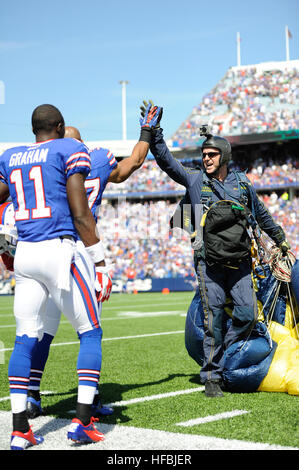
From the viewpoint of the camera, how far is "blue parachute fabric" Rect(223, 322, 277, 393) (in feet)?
13.3

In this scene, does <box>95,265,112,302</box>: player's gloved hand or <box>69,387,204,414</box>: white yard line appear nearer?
<box>95,265,112,302</box>: player's gloved hand

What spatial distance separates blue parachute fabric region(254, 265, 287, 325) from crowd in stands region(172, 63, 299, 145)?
85.8 ft

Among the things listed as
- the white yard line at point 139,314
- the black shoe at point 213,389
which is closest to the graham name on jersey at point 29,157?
the black shoe at point 213,389

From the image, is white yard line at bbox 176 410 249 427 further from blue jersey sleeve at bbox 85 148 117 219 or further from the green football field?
blue jersey sleeve at bbox 85 148 117 219

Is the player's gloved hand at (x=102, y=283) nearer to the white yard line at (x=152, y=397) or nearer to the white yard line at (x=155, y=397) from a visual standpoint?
the white yard line at (x=152, y=397)

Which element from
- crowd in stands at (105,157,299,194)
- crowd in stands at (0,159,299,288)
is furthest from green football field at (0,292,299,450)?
crowd in stands at (105,157,299,194)

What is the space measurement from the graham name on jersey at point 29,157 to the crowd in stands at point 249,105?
2809 cm

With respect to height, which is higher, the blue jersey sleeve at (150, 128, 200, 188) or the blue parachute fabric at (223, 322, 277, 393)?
the blue jersey sleeve at (150, 128, 200, 188)

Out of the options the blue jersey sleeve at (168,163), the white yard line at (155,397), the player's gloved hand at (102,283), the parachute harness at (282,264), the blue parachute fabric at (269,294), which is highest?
the blue jersey sleeve at (168,163)

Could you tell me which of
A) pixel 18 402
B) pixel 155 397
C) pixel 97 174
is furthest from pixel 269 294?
pixel 18 402

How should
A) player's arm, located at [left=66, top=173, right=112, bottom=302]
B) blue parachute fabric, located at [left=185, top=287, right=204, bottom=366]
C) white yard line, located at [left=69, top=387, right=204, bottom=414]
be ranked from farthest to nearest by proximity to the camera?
blue parachute fabric, located at [left=185, top=287, right=204, bottom=366], white yard line, located at [left=69, top=387, right=204, bottom=414], player's arm, located at [left=66, top=173, right=112, bottom=302]

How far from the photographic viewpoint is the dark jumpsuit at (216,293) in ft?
13.4
